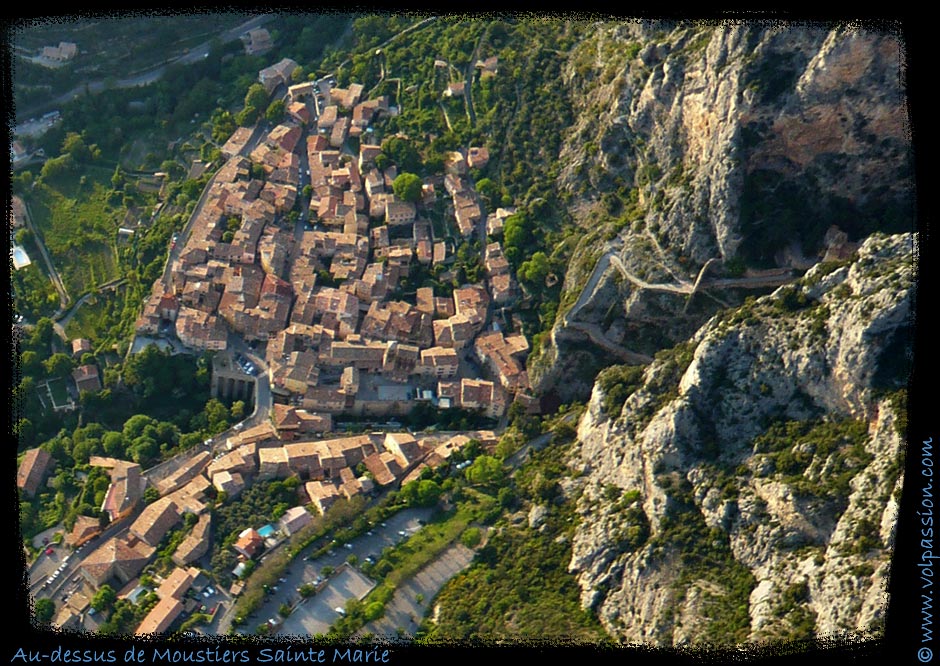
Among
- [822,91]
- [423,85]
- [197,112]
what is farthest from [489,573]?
[197,112]

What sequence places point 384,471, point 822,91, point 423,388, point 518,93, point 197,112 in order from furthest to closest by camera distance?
point 197,112, point 518,93, point 423,388, point 384,471, point 822,91

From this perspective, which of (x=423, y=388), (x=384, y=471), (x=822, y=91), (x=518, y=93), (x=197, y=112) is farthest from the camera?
(x=197, y=112)

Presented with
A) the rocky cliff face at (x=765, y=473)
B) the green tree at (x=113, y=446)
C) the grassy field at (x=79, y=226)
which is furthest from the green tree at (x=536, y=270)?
the grassy field at (x=79, y=226)

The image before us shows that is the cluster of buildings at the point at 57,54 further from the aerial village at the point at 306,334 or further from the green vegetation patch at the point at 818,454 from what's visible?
the green vegetation patch at the point at 818,454

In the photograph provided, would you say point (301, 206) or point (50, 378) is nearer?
point (50, 378)

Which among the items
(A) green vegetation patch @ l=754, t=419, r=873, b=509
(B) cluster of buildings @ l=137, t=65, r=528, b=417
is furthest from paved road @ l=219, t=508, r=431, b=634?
(A) green vegetation patch @ l=754, t=419, r=873, b=509

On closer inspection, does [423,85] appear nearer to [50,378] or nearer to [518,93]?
[518,93]

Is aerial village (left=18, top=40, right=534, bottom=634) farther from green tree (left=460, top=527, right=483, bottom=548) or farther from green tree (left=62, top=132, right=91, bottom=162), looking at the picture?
green tree (left=62, top=132, right=91, bottom=162)
